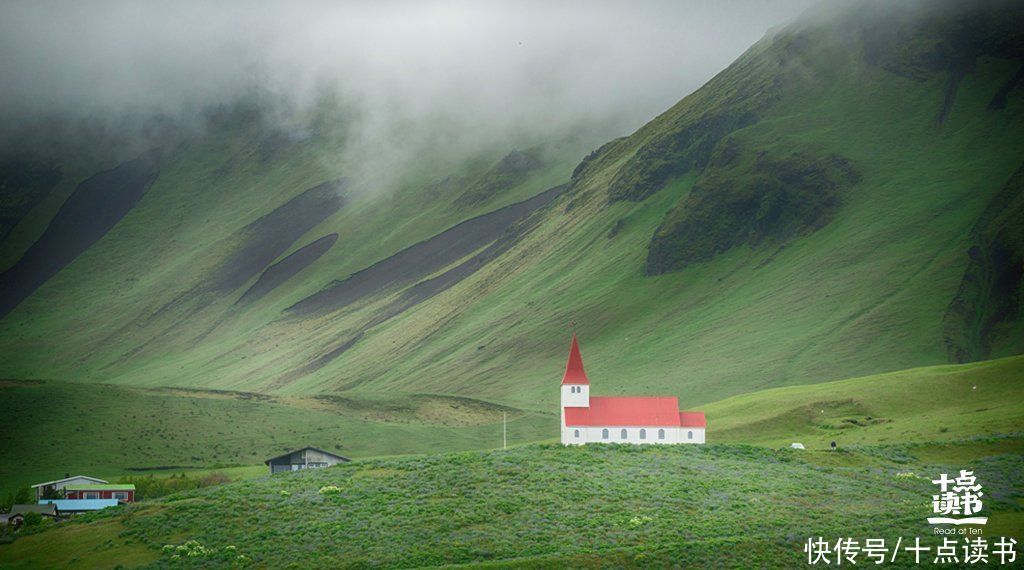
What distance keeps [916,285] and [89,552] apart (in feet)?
442

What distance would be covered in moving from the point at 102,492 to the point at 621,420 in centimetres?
4119

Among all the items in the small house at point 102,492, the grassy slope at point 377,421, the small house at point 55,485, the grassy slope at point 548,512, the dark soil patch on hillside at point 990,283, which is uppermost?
the dark soil patch on hillside at point 990,283

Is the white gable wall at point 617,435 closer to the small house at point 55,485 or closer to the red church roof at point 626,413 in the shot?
the red church roof at point 626,413

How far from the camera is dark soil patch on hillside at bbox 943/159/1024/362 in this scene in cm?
15688

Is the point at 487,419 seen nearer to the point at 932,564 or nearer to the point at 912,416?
the point at 912,416

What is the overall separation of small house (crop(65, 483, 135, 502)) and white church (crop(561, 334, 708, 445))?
34705 millimetres

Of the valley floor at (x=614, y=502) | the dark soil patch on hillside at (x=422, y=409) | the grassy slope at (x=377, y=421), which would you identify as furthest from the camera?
the dark soil patch on hillside at (x=422, y=409)

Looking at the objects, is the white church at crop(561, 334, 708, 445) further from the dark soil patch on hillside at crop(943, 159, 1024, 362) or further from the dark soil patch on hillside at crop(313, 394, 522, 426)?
the dark soil patch on hillside at crop(943, 159, 1024, 362)

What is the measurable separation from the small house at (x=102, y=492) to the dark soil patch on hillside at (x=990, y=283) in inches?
3963

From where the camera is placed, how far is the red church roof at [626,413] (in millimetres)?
90500

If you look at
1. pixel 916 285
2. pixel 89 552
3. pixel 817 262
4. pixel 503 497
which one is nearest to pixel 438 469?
pixel 503 497

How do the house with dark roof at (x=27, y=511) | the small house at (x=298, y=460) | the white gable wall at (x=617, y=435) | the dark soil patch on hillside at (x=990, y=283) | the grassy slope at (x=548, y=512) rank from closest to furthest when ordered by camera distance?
1. the grassy slope at (x=548, y=512)
2. the house with dark roof at (x=27, y=511)
3. the white gable wall at (x=617, y=435)
4. the small house at (x=298, y=460)
5. the dark soil patch on hillside at (x=990, y=283)

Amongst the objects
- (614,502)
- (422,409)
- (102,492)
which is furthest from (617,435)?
(422,409)

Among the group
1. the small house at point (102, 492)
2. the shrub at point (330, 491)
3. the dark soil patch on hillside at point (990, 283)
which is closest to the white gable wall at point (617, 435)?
the shrub at point (330, 491)
